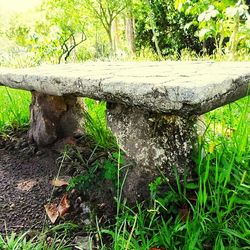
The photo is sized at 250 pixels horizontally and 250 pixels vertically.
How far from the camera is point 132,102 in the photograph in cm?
157

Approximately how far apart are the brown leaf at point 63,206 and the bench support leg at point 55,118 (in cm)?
81

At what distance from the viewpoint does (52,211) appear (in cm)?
204

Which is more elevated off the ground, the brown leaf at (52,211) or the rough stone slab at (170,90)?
the rough stone slab at (170,90)

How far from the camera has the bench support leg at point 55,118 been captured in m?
2.85

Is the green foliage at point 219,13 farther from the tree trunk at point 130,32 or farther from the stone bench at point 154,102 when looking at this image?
the tree trunk at point 130,32

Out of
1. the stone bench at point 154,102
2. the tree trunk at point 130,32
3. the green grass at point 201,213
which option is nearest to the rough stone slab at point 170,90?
the stone bench at point 154,102

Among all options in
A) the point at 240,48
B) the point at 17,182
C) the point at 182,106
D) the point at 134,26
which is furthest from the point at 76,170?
the point at 134,26

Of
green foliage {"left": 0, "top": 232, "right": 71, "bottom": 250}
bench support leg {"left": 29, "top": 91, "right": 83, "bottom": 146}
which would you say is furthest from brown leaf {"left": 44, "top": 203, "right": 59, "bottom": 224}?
bench support leg {"left": 29, "top": 91, "right": 83, "bottom": 146}

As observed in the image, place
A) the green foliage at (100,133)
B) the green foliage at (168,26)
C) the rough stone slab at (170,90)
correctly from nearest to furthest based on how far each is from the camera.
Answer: the rough stone slab at (170,90) < the green foliage at (100,133) < the green foliage at (168,26)

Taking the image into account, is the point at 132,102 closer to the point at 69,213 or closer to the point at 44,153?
the point at 69,213

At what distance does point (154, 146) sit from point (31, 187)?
96cm

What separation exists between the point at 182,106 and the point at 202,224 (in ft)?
1.63

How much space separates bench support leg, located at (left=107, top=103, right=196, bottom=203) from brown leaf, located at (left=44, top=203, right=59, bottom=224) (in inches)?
16.0

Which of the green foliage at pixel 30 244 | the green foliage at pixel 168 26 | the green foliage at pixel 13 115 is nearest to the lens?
the green foliage at pixel 30 244
